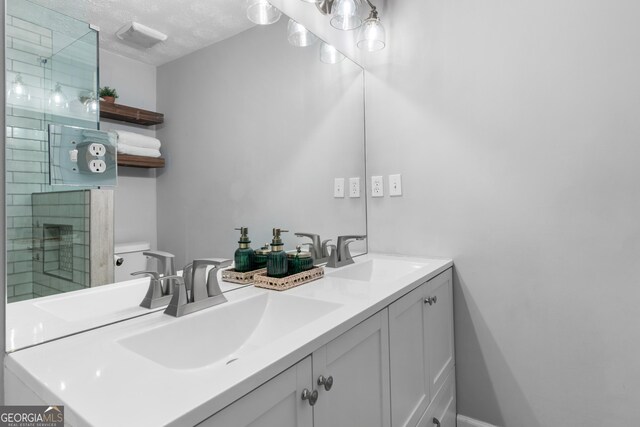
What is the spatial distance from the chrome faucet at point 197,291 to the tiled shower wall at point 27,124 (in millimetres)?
286

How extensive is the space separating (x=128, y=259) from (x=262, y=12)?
3.30 feet

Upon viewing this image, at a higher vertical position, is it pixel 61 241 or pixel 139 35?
pixel 139 35

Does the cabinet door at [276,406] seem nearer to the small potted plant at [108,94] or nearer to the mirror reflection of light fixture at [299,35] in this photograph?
the small potted plant at [108,94]

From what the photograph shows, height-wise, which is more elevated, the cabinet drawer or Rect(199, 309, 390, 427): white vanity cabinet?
Rect(199, 309, 390, 427): white vanity cabinet

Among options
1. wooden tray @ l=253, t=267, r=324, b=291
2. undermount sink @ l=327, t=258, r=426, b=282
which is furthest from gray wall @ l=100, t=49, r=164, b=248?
undermount sink @ l=327, t=258, r=426, b=282

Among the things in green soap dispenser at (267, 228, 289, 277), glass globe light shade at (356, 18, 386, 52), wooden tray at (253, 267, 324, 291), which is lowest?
wooden tray at (253, 267, 324, 291)

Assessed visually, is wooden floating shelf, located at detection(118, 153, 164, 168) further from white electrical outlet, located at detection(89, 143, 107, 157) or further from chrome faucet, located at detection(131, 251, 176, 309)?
chrome faucet, located at detection(131, 251, 176, 309)

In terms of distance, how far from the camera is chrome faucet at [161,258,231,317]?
0.87 meters

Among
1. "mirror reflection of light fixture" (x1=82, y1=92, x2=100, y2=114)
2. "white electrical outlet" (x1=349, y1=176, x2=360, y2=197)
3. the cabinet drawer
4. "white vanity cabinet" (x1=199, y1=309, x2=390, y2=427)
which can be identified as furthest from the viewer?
"white electrical outlet" (x1=349, y1=176, x2=360, y2=197)

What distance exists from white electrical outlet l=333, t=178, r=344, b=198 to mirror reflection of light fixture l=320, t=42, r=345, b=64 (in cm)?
60

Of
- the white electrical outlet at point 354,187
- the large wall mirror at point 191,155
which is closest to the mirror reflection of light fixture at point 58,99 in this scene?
the large wall mirror at point 191,155

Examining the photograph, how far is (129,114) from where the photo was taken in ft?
3.02

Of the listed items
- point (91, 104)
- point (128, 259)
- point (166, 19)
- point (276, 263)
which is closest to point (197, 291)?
point (128, 259)

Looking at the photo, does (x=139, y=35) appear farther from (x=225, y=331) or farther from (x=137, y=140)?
(x=225, y=331)
